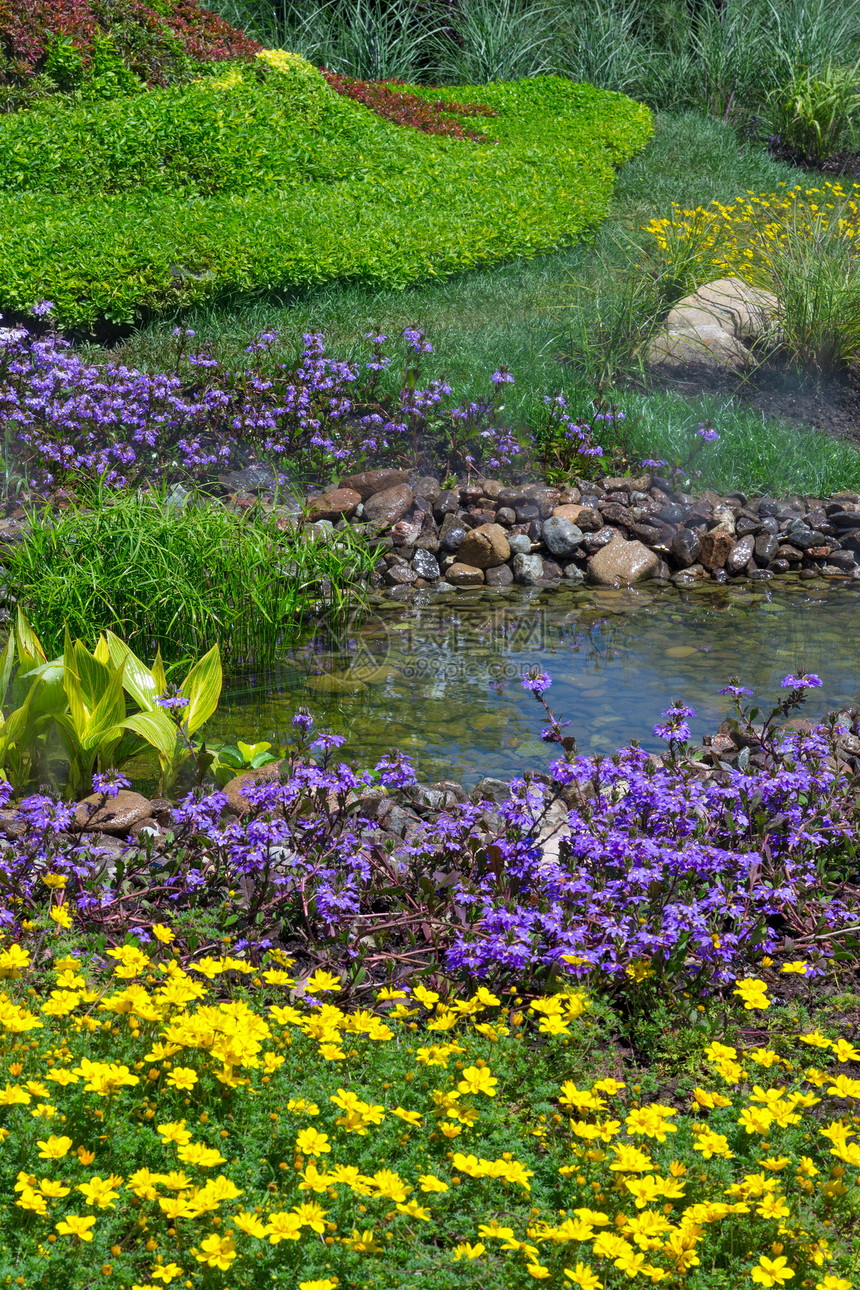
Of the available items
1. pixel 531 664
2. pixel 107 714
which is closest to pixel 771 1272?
pixel 107 714

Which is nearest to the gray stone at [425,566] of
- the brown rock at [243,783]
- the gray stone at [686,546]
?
the gray stone at [686,546]

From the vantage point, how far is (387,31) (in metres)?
17.8

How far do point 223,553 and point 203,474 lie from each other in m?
1.78

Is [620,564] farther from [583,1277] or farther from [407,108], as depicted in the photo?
[407,108]

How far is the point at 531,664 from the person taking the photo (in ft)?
18.4

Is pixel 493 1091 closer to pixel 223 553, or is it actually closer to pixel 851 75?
pixel 223 553

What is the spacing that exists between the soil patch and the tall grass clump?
4.65 meters

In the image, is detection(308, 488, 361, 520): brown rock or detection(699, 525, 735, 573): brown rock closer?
detection(308, 488, 361, 520): brown rock

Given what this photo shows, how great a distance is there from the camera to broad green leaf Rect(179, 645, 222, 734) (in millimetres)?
4234

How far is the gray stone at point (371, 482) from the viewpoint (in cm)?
700

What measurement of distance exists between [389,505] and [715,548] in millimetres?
2083

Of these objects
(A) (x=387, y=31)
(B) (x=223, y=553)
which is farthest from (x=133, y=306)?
(A) (x=387, y=31)

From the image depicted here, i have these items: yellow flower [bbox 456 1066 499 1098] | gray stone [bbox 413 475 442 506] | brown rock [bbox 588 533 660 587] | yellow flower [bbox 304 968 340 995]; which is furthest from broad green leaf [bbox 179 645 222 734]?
brown rock [bbox 588 533 660 587]

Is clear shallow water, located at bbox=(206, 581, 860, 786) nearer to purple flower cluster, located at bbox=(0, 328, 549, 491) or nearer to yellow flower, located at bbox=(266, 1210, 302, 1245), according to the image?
purple flower cluster, located at bbox=(0, 328, 549, 491)
